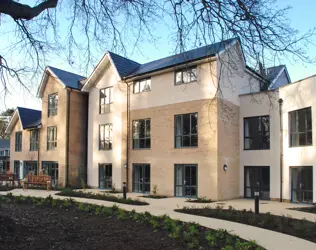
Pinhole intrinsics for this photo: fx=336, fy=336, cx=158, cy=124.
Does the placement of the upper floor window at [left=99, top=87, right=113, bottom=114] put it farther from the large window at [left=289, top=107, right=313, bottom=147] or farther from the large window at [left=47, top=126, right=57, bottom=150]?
the large window at [left=289, top=107, right=313, bottom=147]

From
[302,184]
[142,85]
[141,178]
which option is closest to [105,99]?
[142,85]

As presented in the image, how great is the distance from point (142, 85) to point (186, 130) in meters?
5.00

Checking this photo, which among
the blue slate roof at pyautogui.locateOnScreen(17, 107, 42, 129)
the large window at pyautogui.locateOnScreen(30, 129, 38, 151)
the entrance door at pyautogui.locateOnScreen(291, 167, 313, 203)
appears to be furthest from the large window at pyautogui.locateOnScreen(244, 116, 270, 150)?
the blue slate roof at pyautogui.locateOnScreen(17, 107, 42, 129)

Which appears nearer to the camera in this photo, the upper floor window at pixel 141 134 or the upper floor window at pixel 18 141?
the upper floor window at pixel 141 134

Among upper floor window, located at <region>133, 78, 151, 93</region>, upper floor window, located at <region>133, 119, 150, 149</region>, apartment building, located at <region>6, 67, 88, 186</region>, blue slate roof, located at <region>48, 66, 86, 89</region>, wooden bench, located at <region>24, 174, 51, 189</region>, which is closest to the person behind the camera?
upper floor window, located at <region>133, 119, 150, 149</region>

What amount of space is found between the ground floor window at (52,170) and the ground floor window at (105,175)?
411 cm

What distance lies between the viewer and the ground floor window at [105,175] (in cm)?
2441

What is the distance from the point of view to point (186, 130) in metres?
19.8

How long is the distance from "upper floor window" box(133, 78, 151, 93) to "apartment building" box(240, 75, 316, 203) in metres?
6.08

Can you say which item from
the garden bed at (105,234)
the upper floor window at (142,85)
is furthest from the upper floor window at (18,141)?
the garden bed at (105,234)

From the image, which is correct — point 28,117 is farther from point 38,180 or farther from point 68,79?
point 38,180

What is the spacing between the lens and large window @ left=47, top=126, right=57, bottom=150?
27.7 metres

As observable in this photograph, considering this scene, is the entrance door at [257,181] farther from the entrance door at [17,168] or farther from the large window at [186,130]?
the entrance door at [17,168]

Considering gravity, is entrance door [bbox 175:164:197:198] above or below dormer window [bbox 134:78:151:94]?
below
